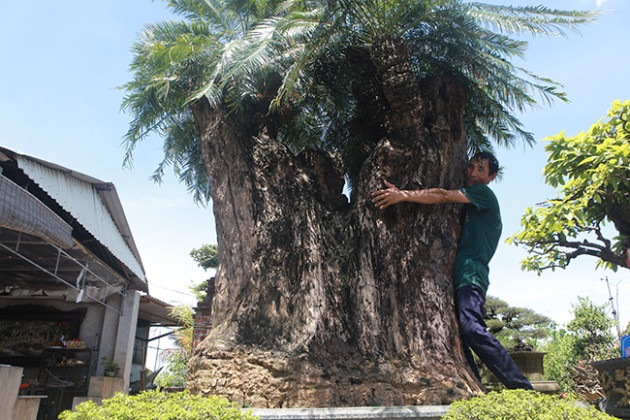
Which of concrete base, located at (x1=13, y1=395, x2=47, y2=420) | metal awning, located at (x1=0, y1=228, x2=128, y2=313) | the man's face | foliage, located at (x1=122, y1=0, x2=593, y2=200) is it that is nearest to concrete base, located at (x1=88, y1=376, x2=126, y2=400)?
metal awning, located at (x1=0, y1=228, x2=128, y2=313)

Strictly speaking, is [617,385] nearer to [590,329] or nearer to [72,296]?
[590,329]

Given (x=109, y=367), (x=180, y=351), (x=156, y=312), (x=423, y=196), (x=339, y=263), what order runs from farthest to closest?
(x=180, y=351)
(x=156, y=312)
(x=109, y=367)
(x=339, y=263)
(x=423, y=196)

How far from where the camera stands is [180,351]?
18.1 meters

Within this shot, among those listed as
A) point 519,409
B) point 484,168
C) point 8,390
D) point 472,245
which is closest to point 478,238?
point 472,245

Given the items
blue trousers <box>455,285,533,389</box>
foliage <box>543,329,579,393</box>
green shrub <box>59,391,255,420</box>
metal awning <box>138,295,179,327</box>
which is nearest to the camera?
green shrub <box>59,391,255,420</box>

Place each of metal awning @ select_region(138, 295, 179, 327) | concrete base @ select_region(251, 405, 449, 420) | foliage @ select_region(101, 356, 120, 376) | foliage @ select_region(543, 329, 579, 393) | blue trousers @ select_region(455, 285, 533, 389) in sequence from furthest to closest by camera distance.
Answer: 1. metal awning @ select_region(138, 295, 179, 327)
2. foliage @ select_region(543, 329, 579, 393)
3. foliage @ select_region(101, 356, 120, 376)
4. blue trousers @ select_region(455, 285, 533, 389)
5. concrete base @ select_region(251, 405, 449, 420)

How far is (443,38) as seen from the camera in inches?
215

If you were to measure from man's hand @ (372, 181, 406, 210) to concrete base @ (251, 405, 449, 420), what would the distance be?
1.97 m

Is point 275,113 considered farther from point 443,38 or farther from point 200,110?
point 443,38

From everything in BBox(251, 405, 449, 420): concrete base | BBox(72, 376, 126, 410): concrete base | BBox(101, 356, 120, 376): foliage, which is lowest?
BBox(251, 405, 449, 420): concrete base

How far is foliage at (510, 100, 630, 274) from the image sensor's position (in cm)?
523

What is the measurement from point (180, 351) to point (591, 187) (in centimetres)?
1685

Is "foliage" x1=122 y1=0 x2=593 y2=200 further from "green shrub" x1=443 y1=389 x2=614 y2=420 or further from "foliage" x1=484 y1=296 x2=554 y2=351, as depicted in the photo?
"foliage" x1=484 y1=296 x2=554 y2=351

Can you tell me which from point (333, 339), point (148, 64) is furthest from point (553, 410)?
point (148, 64)
